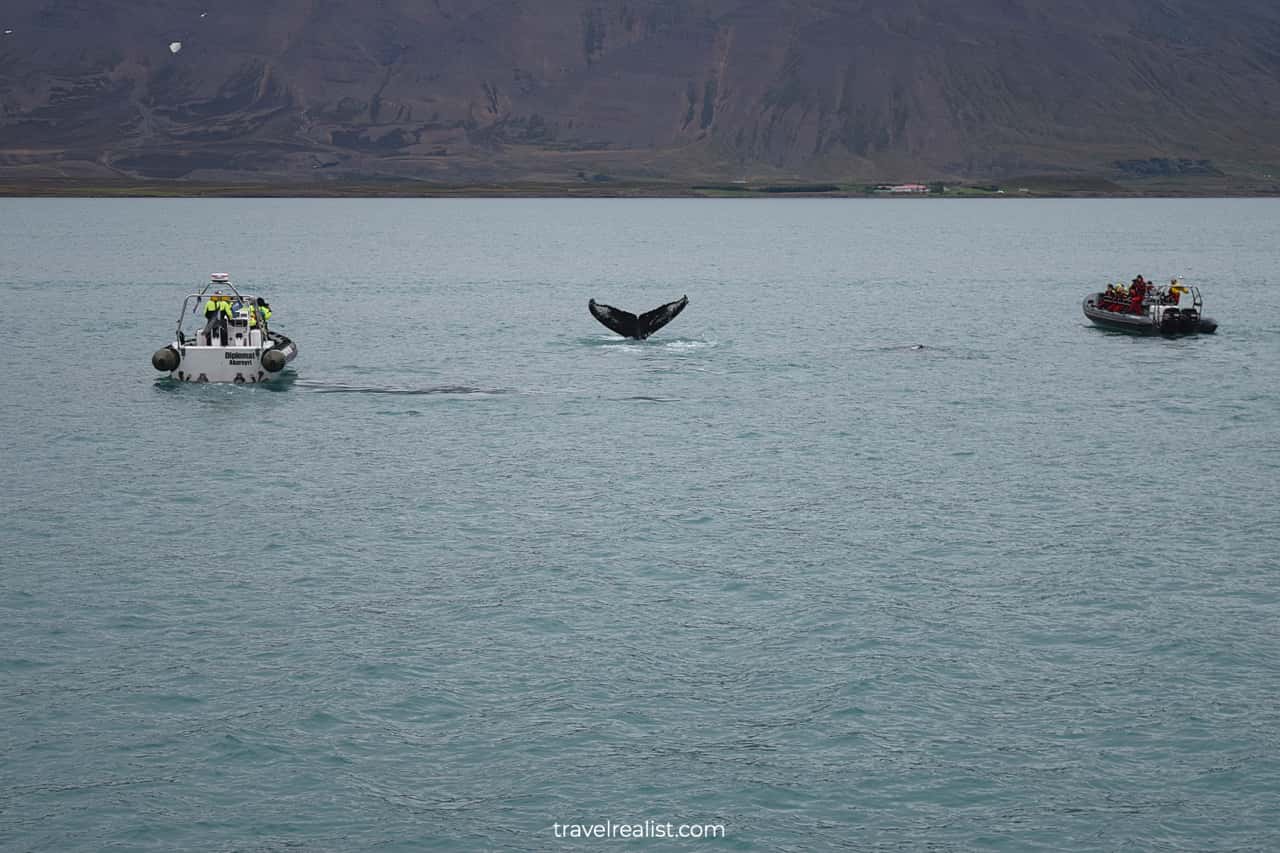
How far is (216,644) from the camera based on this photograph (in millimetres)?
37094

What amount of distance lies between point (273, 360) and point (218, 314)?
3460 mm

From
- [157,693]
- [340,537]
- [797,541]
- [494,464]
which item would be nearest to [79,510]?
[340,537]

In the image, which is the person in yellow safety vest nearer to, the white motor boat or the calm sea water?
the white motor boat

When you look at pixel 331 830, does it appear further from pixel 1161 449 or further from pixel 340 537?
pixel 1161 449

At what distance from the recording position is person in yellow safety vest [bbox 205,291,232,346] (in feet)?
243

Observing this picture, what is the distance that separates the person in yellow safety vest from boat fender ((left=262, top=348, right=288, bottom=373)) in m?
2.36

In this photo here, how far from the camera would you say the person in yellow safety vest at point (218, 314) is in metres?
73.9

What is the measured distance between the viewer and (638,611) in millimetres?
39969

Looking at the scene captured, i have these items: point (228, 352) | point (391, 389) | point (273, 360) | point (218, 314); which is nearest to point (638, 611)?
point (273, 360)

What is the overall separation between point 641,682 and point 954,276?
497ft

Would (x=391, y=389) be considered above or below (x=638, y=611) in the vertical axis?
above

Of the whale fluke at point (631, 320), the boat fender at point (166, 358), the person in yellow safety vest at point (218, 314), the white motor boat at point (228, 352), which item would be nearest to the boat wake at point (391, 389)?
the white motor boat at point (228, 352)

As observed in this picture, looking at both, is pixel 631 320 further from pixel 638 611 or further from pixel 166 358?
pixel 638 611

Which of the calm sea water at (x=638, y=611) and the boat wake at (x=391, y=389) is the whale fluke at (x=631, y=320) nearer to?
the calm sea water at (x=638, y=611)
